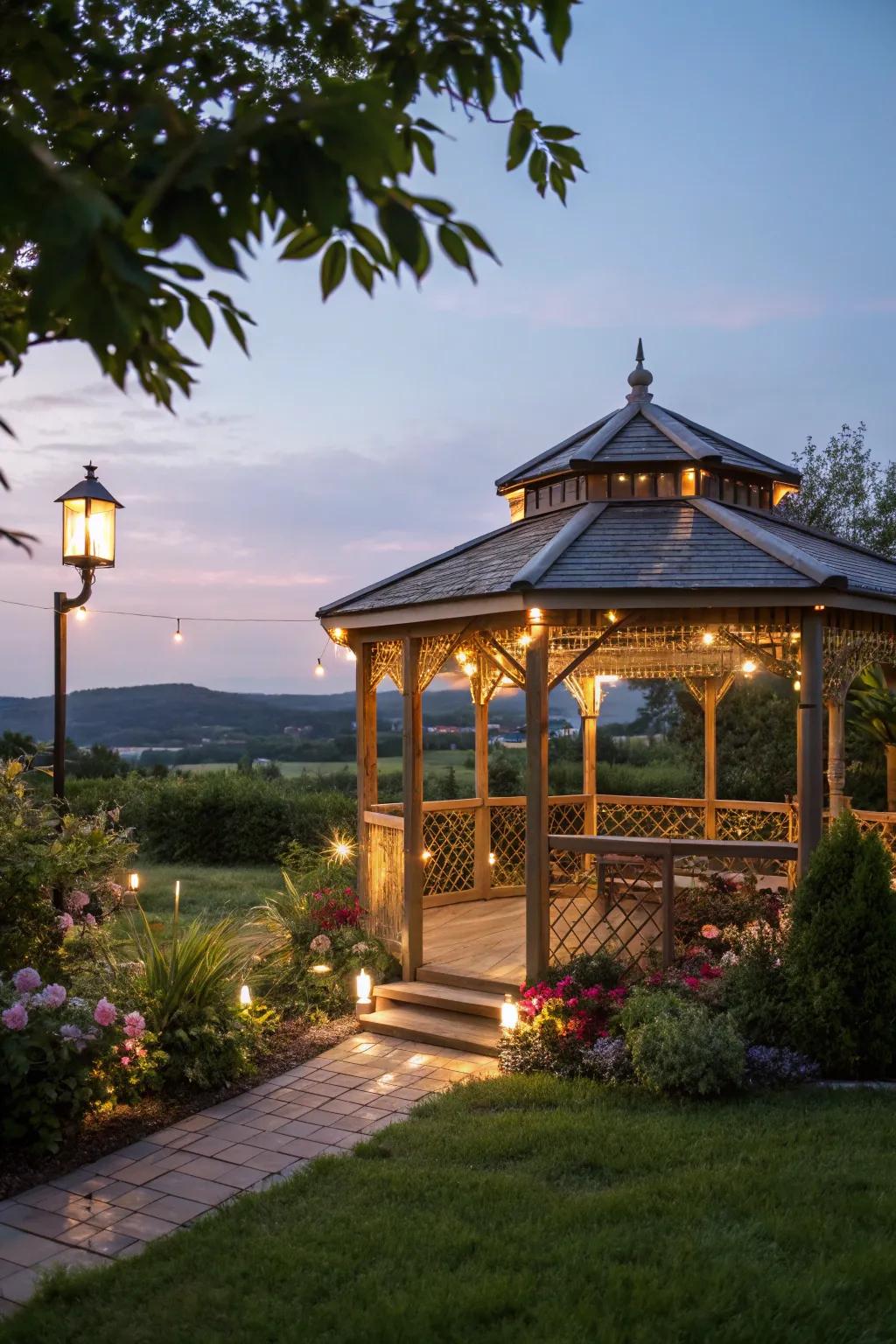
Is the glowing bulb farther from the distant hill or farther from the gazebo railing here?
the distant hill

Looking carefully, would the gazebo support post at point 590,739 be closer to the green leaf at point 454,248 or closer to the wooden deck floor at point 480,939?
the wooden deck floor at point 480,939

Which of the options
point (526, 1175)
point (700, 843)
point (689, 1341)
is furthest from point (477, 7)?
point (700, 843)

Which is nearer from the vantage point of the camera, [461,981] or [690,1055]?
[690,1055]

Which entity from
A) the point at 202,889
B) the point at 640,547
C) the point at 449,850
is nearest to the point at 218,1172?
the point at 640,547

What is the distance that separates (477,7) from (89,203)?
67.2 inches

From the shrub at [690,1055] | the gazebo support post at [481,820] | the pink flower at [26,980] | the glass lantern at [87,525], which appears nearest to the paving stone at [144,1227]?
the pink flower at [26,980]

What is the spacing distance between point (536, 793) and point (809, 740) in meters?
2.00

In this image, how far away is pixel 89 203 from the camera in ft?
4.52

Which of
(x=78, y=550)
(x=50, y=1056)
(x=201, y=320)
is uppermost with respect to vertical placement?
(x=78, y=550)

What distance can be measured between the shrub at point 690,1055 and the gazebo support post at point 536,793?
158 cm

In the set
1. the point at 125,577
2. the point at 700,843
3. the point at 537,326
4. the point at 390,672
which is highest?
the point at 537,326

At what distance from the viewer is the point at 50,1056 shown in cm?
526

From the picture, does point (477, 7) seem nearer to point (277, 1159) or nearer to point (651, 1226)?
point (651, 1226)

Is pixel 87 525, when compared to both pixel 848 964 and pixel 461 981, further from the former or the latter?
pixel 848 964
